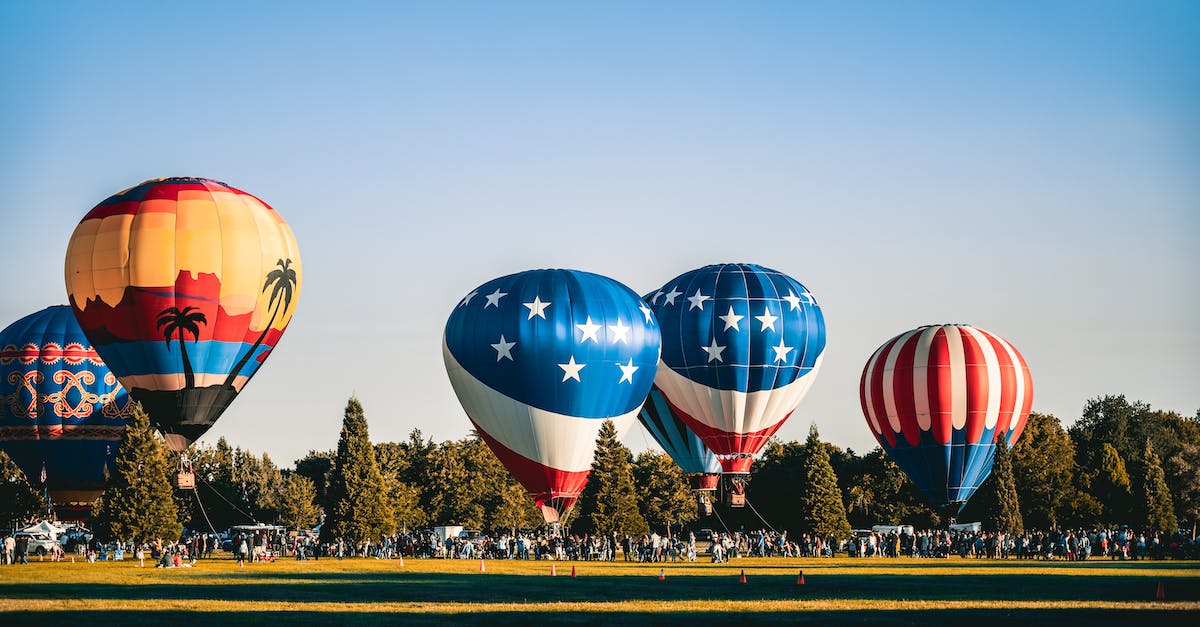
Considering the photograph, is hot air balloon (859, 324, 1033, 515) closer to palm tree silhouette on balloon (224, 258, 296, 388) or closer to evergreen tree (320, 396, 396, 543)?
evergreen tree (320, 396, 396, 543)

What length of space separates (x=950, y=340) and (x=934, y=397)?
3.07 metres

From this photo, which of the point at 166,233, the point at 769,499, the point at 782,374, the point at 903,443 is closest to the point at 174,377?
the point at 166,233

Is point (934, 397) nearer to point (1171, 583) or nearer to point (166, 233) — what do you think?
point (1171, 583)

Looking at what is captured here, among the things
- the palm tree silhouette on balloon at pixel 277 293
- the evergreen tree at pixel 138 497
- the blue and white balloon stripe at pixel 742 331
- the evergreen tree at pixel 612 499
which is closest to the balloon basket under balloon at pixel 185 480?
the palm tree silhouette on balloon at pixel 277 293

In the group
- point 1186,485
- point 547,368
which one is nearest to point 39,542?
point 547,368

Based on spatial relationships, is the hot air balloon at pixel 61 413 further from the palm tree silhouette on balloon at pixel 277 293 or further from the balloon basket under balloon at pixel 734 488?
the balloon basket under balloon at pixel 734 488

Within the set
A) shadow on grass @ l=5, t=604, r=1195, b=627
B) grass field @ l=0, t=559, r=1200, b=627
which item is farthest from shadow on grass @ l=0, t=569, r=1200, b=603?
shadow on grass @ l=5, t=604, r=1195, b=627

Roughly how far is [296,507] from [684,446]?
4156 cm

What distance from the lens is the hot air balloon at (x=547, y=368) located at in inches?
2067

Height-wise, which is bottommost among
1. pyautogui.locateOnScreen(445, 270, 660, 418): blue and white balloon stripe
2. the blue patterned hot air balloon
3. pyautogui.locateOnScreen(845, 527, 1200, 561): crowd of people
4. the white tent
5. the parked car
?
the parked car

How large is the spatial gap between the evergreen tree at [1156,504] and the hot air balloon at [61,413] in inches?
2251

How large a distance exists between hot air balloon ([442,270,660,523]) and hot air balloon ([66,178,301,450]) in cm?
829

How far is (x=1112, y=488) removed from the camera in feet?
268

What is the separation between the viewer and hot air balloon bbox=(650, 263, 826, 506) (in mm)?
62031
